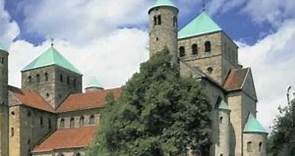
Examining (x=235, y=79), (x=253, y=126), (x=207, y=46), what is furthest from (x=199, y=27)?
(x=253, y=126)

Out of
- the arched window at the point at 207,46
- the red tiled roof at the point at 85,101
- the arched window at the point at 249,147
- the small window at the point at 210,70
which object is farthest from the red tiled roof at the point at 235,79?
the red tiled roof at the point at 85,101

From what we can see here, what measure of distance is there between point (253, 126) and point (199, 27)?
553 inches

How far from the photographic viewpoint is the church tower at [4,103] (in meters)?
71.1

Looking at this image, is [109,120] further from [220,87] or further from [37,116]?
[37,116]

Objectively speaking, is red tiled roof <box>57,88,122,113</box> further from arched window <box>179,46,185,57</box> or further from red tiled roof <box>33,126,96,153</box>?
arched window <box>179,46,185,57</box>

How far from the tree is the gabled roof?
13008mm

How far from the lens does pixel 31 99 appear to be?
253 ft

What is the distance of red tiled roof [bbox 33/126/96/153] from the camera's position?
70688 mm

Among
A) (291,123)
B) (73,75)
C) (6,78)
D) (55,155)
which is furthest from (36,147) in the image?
(291,123)

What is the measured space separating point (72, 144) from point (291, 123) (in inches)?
961

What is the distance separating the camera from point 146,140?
51250 mm

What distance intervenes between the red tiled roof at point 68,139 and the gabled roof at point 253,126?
1700 centimetres

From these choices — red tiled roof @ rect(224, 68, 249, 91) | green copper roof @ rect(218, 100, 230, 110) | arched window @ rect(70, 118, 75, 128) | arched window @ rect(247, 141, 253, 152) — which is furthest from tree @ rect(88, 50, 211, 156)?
arched window @ rect(70, 118, 75, 128)

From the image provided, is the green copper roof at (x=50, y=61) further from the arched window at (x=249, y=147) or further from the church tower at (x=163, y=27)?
the arched window at (x=249, y=147)
